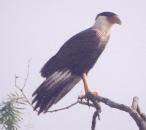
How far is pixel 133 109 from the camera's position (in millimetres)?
4801

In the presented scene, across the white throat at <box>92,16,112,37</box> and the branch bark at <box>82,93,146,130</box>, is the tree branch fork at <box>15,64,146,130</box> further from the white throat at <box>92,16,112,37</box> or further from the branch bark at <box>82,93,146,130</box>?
the white throat at <box>92,16,112,37</box>

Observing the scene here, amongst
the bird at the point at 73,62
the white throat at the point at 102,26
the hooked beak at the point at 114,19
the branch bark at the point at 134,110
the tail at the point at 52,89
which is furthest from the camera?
the hooked beak at the point at 114,19

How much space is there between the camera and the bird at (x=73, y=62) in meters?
6.82

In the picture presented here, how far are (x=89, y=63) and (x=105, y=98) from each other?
318 cm

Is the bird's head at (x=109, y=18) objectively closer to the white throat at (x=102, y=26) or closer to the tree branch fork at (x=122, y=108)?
the white throat at (x=102, y=26)

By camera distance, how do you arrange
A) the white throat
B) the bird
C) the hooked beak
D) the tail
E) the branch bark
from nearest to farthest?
the branch bark, the tail, the bird, the white throat, the hooked beak

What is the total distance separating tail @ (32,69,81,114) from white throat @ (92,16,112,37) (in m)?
1.93

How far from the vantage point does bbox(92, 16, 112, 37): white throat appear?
9422 millimetres

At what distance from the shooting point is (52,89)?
6973mm

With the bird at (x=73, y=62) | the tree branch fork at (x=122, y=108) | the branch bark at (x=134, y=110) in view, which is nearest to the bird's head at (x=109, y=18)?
the bird at (x=73, y=62)

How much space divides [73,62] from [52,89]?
1888 mm

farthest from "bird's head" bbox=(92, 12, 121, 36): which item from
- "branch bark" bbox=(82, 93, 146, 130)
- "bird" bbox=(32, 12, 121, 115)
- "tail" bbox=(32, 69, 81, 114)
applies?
"branch bark" bbox=(82, 93, 146, 130)

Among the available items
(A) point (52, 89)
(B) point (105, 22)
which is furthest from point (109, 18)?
(A) point (52, 89)

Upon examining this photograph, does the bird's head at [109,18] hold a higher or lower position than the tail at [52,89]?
higher
